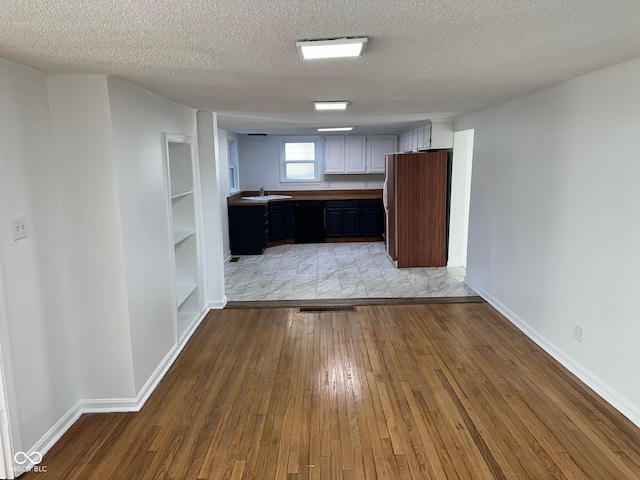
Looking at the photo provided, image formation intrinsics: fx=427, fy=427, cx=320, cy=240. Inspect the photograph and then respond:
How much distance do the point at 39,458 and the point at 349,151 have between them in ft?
24.2

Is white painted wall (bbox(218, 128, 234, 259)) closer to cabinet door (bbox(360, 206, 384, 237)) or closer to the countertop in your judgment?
the countertop

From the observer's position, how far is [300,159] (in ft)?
29.5

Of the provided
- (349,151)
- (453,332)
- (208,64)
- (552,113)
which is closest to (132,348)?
(208,64)

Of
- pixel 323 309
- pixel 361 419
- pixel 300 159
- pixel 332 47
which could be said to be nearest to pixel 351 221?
pixel 300 159

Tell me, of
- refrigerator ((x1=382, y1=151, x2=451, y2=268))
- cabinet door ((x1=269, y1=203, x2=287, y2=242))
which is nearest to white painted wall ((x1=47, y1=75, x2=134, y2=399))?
refrigerator ((x1=382, y1=151, x2=451, y2=268))

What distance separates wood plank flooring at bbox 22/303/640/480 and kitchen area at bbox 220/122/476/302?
1.59 m

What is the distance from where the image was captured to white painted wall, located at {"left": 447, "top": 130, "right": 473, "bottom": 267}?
6203 mm

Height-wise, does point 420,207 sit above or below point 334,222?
above

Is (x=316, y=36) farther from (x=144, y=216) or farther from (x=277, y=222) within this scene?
(x=277, y=222)

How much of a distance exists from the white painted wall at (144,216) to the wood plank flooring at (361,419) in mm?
382

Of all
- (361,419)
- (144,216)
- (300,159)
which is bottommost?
(361,419)

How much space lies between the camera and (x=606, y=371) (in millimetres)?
2850

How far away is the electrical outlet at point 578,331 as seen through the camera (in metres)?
3.11

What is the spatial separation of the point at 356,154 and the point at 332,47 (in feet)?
22.8
